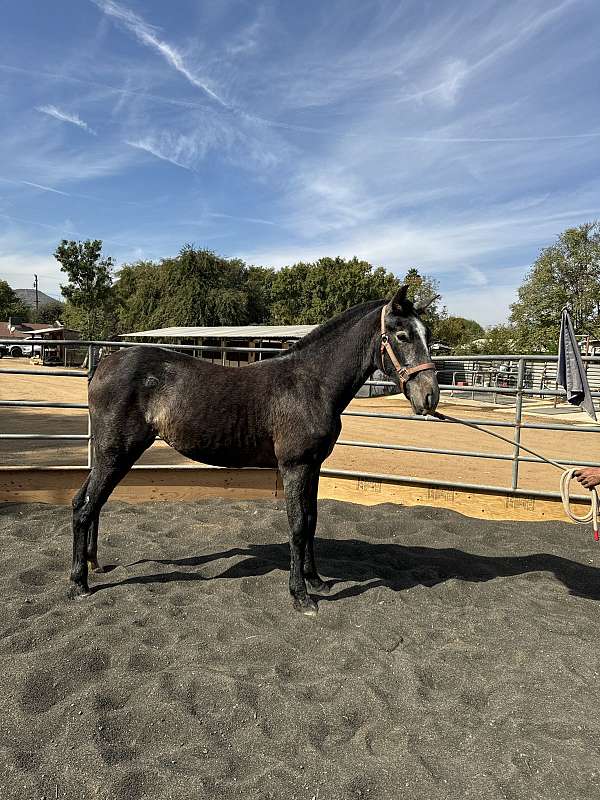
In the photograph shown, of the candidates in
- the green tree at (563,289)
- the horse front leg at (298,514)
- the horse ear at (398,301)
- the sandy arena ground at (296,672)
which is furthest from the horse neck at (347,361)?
the green tree at (563,289)

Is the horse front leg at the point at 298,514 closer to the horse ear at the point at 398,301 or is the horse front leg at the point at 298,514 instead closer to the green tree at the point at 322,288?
the horse ear at the point at 398,301

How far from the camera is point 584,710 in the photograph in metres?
2.21

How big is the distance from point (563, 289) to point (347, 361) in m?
26.9

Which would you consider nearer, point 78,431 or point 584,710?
point 584,710

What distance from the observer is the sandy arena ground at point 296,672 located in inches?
70.6

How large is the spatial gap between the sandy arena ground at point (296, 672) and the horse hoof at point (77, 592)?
0.43ft

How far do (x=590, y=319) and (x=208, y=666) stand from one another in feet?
94.3

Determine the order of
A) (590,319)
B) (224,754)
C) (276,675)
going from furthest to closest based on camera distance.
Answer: (590,319)
(276,675)
(224,754)

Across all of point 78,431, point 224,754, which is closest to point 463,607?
point 224,754

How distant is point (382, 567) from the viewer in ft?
12.1

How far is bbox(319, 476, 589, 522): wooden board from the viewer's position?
187 inches

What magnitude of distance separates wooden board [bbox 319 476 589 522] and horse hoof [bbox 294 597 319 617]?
2184 mm

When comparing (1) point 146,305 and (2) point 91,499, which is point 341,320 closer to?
(2) point 91,499

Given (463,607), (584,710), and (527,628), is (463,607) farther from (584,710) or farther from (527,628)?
(584,710)
